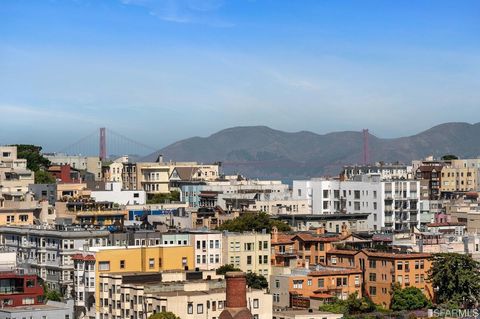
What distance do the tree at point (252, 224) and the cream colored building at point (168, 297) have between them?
2367cm

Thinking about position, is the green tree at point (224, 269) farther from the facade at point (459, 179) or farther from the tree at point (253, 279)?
the facade at point (459, 179)

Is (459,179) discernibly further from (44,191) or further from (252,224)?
(252,224)

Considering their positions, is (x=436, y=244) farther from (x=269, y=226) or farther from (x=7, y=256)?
(x=7, y=256)

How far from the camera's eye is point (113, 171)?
168250 millimetres

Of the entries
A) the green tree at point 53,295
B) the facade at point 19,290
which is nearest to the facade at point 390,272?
the green tree at point 53,295

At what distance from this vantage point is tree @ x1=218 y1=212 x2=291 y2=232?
10150 centimetres

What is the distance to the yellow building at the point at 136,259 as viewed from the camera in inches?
3172

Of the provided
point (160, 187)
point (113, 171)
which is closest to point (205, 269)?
point (160, 187)

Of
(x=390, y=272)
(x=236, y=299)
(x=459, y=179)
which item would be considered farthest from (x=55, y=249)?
(x=459, y=179)

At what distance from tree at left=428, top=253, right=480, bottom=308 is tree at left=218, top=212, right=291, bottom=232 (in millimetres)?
20065

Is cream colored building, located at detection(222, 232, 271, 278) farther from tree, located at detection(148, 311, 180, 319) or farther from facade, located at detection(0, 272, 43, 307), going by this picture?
tree, located at detection(148, 311, 180, 319)

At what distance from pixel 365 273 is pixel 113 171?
3322 inches

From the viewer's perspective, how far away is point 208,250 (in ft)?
290

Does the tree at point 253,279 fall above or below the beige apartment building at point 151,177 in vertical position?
below
